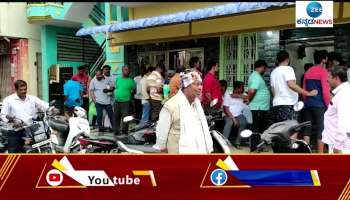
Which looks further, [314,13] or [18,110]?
[18,110]

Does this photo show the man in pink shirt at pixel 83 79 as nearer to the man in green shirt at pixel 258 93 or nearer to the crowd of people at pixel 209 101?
the crowd of people at pixel 209 101

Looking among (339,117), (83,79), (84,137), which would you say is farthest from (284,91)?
(83,79)

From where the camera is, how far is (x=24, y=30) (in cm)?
1767

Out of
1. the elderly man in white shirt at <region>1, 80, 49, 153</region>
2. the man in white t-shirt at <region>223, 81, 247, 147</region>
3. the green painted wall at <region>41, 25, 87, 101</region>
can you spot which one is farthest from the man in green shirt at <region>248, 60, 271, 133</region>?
the green painted wall at <region>41, 25, 87, 101</region>

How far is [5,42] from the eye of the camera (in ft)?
59.7

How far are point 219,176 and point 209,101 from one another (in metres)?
4.65

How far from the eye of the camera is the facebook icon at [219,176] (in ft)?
11.0

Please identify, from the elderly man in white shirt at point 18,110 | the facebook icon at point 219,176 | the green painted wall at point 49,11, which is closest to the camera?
the facebook icon at point 219,176

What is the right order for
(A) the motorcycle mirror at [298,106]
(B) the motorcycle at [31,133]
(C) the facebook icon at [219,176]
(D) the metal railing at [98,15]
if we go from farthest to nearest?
(D) the metal railing at [98,15] < (B) the motorcycle at [31,133] < (A) the motorcycle mirror at [298,106] < (C) the facebook icon at [219,176]

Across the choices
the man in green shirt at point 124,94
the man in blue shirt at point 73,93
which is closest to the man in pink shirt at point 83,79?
the man in blue shirt at point 73,93

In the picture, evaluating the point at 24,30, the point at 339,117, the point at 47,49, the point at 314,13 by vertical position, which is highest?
the point at 24,30

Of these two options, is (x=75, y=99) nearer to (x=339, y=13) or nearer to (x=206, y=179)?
(x=339, y=13)

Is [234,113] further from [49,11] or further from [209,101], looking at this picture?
[49,11]

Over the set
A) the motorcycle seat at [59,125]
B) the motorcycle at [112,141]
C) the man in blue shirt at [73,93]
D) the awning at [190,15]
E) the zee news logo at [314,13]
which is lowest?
the motorcycle at [112,141]
